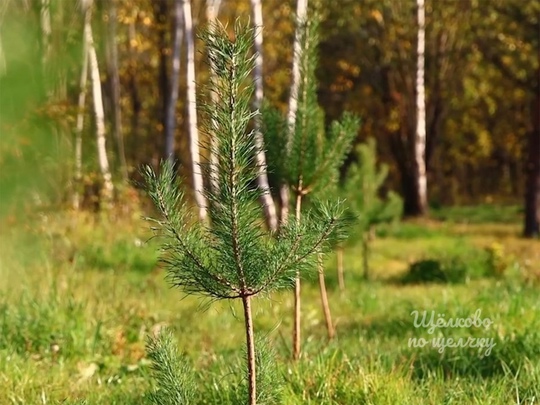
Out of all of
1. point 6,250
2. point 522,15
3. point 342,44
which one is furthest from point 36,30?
point 342,44

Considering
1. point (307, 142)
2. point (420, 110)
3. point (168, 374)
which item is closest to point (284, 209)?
point (307, 142)

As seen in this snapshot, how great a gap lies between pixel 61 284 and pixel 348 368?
2937 mm

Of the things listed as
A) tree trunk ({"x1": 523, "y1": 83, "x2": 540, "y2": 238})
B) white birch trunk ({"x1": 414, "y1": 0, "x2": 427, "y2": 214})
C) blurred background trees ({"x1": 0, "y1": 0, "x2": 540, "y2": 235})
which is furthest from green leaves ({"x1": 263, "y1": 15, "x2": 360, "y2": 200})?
white birch trunk ({"x1": 414, "y1": 0, "x2": 427, "y2": 214})

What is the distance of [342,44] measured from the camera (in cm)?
2056

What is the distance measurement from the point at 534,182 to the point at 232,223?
10965 millimetres

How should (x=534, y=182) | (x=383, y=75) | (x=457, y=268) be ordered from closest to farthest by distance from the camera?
(x=457, y=268)
(x=534, y=182)
(x=383, y=75)

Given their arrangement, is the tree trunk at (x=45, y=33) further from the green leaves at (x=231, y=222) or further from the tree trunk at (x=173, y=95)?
the tree trunk at (x=173, y=95)

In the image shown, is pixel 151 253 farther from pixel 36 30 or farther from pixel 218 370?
pixel 36 30

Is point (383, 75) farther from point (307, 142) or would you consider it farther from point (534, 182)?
point (307, 142)

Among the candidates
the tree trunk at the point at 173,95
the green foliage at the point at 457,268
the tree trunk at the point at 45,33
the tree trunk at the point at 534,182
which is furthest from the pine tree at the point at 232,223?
the tree trunk at the point at 534,182

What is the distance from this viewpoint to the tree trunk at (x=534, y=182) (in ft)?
39.1

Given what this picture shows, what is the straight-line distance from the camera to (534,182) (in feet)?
39.6

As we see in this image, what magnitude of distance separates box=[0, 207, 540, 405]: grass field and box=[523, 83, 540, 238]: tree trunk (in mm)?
3763

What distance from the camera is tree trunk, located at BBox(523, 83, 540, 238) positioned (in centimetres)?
1191
